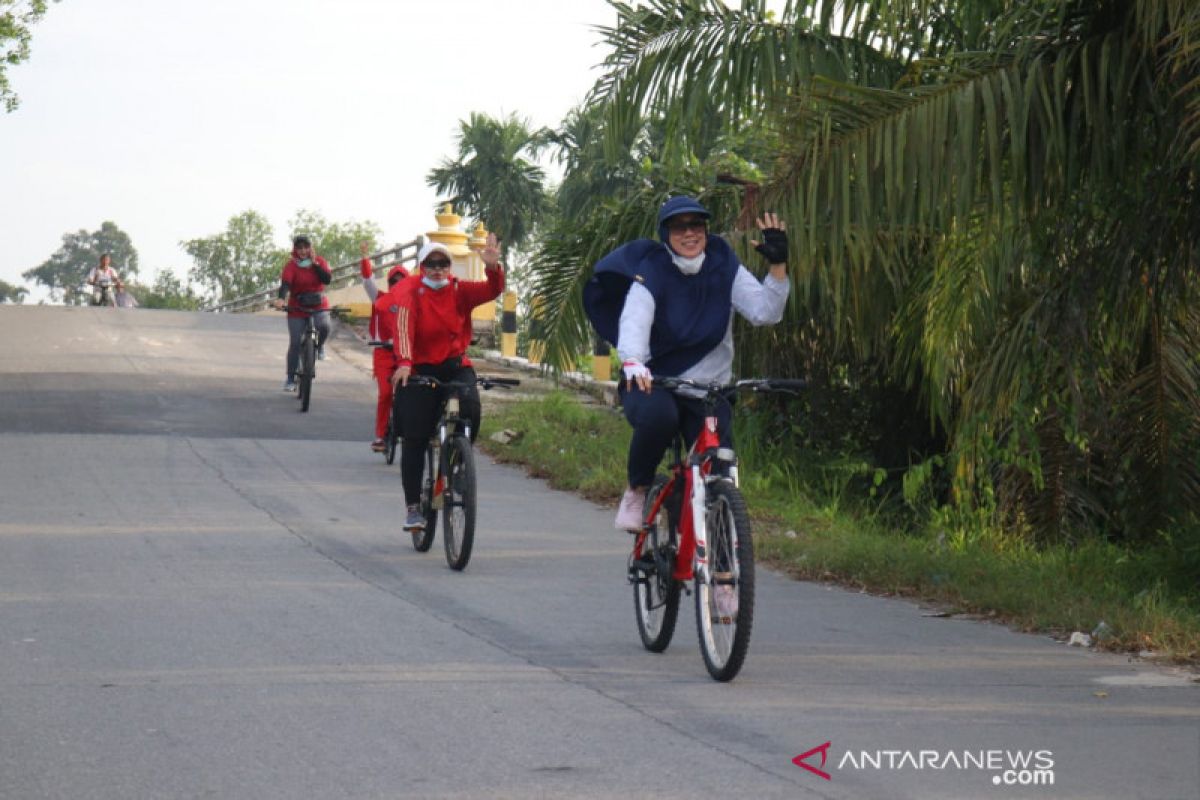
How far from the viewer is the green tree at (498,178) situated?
201 ft

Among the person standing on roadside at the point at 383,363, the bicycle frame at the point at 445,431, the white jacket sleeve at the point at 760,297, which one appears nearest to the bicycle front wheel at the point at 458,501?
the bicycle frame at the point at 445,431

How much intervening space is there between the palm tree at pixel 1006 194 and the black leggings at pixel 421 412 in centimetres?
213

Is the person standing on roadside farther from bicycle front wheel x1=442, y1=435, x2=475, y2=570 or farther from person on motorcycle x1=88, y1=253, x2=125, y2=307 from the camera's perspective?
person on motorcycle x1=88, y1=253, x2=125, y2=307

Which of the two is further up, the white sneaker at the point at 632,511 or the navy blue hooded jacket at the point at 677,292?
the navy blue hooded jacket at the point at 677,292

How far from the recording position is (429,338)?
36.4 feet

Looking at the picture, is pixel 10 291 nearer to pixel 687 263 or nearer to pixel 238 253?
pixel 238 253

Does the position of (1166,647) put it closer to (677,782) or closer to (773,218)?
(773,218)

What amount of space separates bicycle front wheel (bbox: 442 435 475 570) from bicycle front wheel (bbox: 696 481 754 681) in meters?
3.04

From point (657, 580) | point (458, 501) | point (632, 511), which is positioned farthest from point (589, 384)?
point (657, 580)

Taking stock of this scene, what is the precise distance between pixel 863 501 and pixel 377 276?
3200cm

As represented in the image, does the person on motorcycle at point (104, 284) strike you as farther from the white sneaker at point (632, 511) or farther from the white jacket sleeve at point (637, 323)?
the white jacket sleeve at point (637, 323)

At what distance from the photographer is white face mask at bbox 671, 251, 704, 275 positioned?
25.2 ft

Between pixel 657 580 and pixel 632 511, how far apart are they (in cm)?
33

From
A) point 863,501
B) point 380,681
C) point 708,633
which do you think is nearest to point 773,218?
point 708,633
